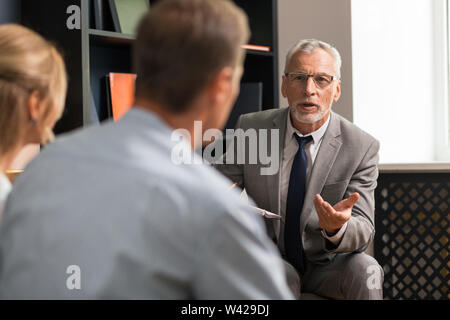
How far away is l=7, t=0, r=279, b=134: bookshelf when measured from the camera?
197 centimetres

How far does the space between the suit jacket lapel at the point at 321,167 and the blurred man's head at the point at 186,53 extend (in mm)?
1244

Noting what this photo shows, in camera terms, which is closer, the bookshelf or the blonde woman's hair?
the blonde woman's hair

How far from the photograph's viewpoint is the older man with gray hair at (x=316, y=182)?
1.88 meters

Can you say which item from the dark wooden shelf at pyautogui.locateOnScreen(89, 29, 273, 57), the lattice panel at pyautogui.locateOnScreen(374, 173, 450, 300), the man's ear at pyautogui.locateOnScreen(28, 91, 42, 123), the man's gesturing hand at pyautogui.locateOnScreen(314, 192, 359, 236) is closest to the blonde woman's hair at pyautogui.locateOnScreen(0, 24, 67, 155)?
the man's ear at pyautogui.locateOnScreen(28, 91, 42, 123)

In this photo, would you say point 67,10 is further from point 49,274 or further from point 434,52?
point 434,52

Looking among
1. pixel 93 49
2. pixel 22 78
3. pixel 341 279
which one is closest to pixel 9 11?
pixel 93 49

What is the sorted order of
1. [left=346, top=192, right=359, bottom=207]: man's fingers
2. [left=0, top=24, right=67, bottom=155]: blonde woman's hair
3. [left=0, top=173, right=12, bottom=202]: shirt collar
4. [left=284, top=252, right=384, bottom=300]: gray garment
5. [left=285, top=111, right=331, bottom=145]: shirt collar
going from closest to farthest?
[left=0, top=24, right=67, bottom=155]: blonde woman's hair → [left=0, top=173, right=12, bottom=202]: shirt collar → [left=346, top=192, right=359, bottom=207]: man's fingers → [left=284, top=252, right=384, bottom=300]: gray garment → [left=285, top=111, right=331, bottom=145]: shirt collar

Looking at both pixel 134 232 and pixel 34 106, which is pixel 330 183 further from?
pixel 134 232

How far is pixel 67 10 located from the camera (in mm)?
1963

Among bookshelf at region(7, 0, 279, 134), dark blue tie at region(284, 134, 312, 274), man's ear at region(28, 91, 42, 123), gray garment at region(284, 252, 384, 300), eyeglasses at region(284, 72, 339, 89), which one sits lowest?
gray garment at region(284, 252, 384, 300)

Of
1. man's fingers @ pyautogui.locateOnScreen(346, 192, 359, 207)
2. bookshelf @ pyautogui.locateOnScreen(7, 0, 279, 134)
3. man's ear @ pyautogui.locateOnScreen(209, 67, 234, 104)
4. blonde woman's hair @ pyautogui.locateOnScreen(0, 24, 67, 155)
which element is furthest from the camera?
bookshelf @ pyautogui.locateOnScreen(7, 0, 279, 134)

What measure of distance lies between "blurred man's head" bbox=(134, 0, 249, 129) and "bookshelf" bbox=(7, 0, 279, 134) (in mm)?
1248

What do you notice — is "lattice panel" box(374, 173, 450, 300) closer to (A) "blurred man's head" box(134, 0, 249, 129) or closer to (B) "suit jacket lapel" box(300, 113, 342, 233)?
(B) "suit jacket lapel" box(300, 113, 342, 233)
